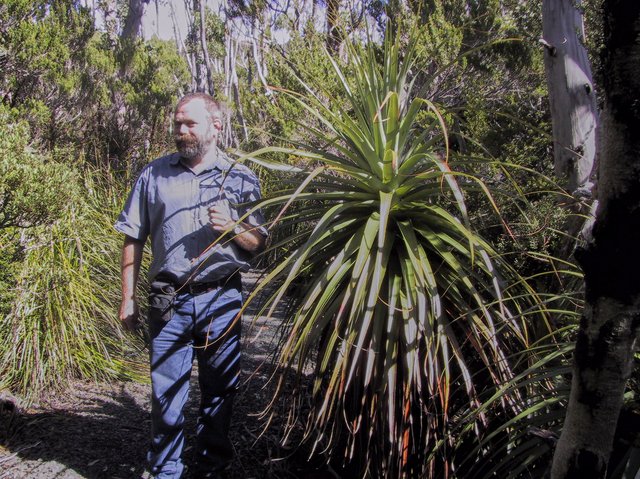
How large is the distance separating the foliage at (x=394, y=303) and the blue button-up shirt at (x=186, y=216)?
0.35 metres

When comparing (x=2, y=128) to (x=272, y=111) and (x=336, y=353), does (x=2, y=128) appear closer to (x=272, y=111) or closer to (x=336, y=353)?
(x=336, y=353)

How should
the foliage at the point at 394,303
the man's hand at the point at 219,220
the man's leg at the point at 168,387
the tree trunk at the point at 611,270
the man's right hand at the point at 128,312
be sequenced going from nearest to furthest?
1. the tree trunk at the point at 611,270
2. the foliage at the point at 394,303
3. the man's hand at the point at 219,220
4. the man's leg at the point at 168,387
5. the man's right hand at the point at 128,312

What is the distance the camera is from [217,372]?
329 centimetres

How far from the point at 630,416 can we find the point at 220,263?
199 centimetres

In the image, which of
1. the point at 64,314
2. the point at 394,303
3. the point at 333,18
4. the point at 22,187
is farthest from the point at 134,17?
the point at 394,303

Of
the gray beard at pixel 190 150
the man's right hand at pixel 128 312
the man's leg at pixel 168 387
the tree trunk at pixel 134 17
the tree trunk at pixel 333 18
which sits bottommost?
the man's leg at pixel 168 387

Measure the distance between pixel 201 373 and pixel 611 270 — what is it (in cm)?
252

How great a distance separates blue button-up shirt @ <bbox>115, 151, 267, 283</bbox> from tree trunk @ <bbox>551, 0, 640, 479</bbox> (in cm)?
211

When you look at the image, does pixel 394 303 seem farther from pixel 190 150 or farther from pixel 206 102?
pixel 206 102

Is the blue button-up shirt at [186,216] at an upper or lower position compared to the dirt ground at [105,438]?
upper

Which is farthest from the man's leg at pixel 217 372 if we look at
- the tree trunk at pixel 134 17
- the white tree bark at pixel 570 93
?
the tree trunk at pixel 134 17

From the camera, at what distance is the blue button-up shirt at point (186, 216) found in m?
3.21

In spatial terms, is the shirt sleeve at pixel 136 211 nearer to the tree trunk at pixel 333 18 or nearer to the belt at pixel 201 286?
the belt at pixel 201 286

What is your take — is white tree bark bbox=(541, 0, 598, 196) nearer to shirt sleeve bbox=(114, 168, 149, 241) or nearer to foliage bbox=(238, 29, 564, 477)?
foliage bbox=(238, 29, 564, 477)
